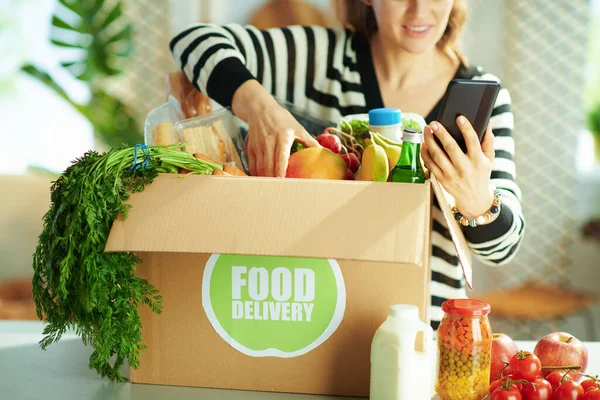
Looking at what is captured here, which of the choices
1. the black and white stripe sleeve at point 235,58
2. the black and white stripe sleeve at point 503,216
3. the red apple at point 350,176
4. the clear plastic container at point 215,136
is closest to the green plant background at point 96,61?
the black and white stripe sleeve at point 235,58

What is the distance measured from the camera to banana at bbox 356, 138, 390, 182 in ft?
3.43

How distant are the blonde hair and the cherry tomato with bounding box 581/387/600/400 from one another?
0.95 meters

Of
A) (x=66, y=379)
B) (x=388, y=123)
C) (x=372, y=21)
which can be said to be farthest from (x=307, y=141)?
(x=372, y=21)

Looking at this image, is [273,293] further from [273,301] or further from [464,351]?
[464,351]

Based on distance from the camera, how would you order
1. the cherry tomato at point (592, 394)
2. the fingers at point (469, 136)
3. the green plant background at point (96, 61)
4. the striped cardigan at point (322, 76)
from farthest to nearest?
the green plant background at point (96, 61), the striped cardigan at point (322, 76), the fingers at point (469, 136), the cherry tomato at point (592, 394)

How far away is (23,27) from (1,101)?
45 centimetres

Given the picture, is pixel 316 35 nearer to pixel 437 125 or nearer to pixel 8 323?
pixel 437 125

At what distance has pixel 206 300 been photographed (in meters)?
1.02

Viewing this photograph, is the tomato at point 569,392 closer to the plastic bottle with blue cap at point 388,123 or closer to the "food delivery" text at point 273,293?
the "food delivery" text at point 273,293

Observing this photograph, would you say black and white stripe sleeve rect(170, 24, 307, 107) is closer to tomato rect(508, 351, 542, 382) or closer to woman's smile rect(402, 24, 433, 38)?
woman's smile rect(402, 24, 433, 38)

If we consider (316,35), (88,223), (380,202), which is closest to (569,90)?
(316,35)

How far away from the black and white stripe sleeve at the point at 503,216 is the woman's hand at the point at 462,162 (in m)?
0.15

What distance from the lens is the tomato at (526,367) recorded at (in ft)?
3.06

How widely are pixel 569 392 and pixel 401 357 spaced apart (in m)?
0.23
